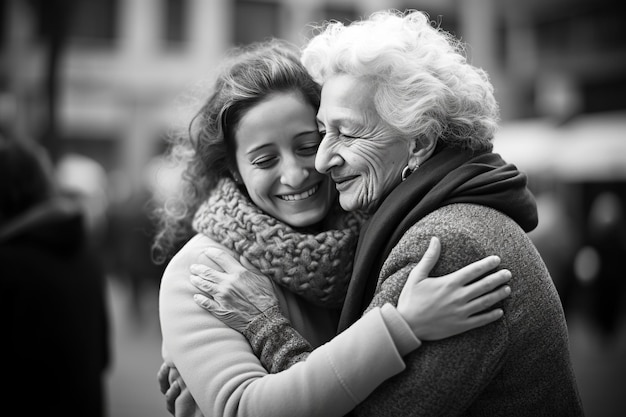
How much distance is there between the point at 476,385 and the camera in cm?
171

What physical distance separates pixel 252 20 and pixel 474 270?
20569mm

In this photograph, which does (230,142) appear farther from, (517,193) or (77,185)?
(77,185)

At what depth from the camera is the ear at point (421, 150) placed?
6.59ft

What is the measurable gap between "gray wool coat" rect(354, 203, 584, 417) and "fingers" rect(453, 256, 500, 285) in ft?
0.10

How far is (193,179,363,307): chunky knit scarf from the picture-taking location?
207 cm

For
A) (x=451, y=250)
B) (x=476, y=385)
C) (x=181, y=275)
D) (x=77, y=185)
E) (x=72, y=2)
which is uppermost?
(x=72, y=2)

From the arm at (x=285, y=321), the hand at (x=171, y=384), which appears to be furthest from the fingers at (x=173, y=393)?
the arm at (x=285, y=321)

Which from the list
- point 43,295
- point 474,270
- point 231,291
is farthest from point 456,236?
point 43,295

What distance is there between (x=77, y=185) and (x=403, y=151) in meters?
4.86

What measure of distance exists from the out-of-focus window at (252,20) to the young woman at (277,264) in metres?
19.3

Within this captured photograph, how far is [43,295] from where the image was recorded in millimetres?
3262

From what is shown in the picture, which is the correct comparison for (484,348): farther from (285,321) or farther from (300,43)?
(300,43)

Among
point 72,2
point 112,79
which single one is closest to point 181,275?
point 72,2

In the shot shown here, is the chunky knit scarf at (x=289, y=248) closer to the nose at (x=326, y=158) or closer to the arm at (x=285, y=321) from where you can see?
the arm at (x=285, y=321)
